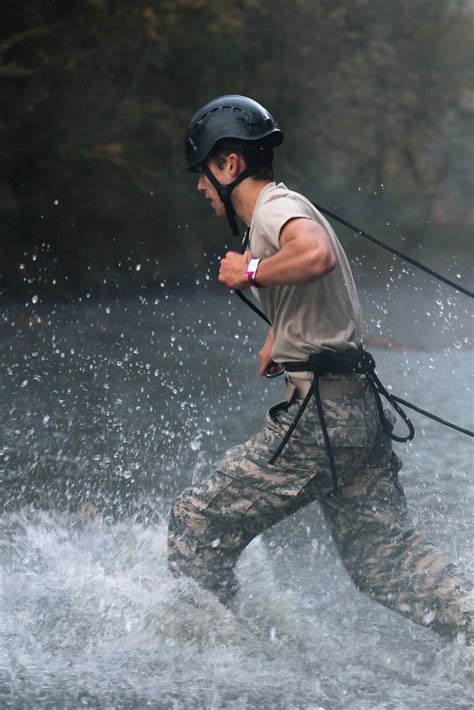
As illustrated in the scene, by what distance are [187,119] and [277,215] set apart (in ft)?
50.4

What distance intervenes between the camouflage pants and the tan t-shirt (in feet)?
0.62

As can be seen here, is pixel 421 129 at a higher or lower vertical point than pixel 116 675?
lower

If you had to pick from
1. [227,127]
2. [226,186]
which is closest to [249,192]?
[226,186]

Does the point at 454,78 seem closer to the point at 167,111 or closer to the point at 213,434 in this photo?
the point at 167,111

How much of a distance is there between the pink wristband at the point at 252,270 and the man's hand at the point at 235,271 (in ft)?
0.05

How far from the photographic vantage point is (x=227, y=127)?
3.76 m

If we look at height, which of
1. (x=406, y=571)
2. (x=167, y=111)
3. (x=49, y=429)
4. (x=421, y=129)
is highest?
(x=406, y=571)

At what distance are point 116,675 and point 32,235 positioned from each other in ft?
42.8

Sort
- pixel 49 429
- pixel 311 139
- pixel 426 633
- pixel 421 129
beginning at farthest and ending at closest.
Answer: pixel 421 129 < pixel 311 139 < pixel 49 429 < pixel 426 633

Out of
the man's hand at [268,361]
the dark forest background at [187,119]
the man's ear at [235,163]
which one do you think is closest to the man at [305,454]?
the man's ear at [235,163]

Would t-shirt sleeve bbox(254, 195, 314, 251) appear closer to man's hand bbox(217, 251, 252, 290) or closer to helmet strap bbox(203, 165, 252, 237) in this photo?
man's hand bbox(217, 251, 252, 290)

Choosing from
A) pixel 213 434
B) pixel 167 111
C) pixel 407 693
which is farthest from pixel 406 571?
pixel 167 111

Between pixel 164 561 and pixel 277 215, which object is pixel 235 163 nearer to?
pixel 277 215

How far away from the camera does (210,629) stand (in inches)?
156
